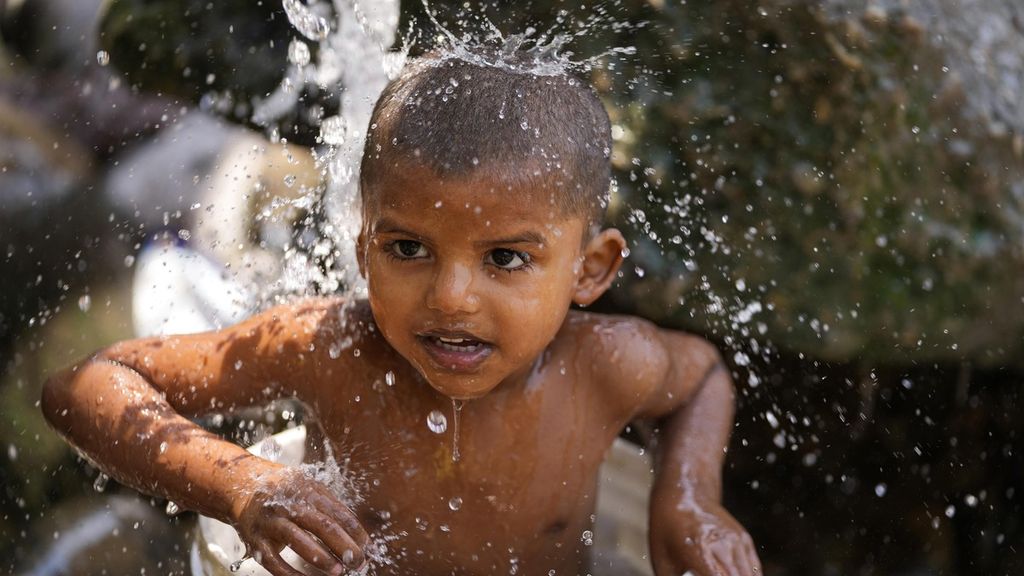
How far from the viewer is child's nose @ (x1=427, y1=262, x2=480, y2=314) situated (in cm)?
180

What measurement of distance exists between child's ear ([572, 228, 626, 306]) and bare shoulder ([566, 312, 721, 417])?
6.8 inches

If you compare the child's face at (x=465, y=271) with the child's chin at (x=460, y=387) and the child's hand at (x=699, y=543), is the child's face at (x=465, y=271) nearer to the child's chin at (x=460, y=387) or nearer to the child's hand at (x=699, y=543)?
the child's chin at (x=460, y=387)

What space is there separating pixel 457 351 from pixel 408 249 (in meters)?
0.19

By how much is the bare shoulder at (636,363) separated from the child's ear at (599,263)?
0.17 m

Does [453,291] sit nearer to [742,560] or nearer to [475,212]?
[475,212]

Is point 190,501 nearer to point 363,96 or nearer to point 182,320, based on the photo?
point 182,320

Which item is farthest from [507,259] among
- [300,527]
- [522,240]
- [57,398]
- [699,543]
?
[57,398]

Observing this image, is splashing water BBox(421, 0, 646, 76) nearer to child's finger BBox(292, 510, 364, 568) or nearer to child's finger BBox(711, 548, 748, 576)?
child's finger BBox(711, 548, 748, 576)

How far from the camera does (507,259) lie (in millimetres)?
1882

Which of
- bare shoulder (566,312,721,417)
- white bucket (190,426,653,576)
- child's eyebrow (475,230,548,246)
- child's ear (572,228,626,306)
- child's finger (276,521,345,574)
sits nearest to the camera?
child's finger (276,521,345,574)

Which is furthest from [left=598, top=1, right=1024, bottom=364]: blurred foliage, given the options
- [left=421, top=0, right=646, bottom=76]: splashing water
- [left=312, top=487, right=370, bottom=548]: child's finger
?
[left=312, top=487, right=370, bottom=548]: child's finger

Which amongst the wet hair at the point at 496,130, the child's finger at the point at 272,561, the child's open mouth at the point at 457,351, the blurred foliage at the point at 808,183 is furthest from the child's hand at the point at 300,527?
the blurred foliage at the point at 808,183

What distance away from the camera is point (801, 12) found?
2955mm

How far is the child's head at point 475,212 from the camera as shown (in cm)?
181
